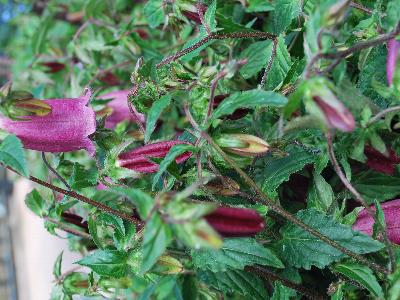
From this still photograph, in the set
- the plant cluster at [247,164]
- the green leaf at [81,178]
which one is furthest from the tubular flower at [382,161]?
the green leaf at [81,178]

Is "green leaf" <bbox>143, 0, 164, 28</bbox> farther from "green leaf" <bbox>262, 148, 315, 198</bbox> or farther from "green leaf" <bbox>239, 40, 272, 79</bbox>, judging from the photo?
"green leaf" <bbox>262, 148, 315, 198</bbox>

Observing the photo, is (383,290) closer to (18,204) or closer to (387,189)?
(387,189)

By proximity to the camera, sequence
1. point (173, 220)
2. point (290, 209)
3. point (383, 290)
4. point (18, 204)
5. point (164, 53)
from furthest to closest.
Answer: point (18, 204) → point (164, 53) → point (290, 209) → point (383, 290) → point (173, 220)

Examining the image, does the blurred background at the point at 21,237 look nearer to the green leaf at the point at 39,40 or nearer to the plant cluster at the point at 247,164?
the green leaf at the point at 39,40

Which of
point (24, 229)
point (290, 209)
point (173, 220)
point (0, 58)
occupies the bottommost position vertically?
point (24, 229)

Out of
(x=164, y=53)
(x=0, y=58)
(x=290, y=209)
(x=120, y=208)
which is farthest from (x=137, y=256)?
(x=0, y=58)

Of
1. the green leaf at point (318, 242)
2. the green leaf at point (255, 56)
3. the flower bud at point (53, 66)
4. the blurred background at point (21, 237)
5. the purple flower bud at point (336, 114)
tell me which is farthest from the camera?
the blurred background at point (21, 237)
